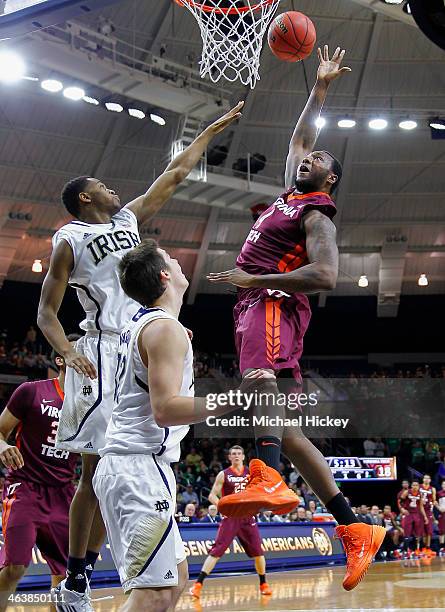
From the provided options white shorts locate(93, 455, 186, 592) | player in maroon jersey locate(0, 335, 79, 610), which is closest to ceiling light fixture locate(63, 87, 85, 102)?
player in maroon jersey locate(0, 335, 79, 610)

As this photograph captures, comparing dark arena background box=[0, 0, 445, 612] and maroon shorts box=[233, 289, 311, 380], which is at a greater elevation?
dark arena background box=[0, 0, 445, 612]

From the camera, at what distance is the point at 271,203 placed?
76.9 feet

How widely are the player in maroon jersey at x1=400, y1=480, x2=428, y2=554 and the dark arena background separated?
114 mm

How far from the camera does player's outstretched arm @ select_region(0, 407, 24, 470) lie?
5082mm

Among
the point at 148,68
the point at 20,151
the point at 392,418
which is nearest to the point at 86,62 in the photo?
the point at 148,68

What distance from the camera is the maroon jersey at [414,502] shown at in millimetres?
18344

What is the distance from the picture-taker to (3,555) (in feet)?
18.4

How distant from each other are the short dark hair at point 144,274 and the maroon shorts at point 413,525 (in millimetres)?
15879

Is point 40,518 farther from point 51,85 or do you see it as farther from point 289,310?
point 51,85

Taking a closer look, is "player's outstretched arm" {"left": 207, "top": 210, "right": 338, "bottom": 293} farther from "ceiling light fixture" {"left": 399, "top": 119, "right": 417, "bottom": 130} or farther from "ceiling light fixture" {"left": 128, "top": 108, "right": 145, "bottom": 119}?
"ceiling light fixture" {"left": 399, "top": 119, "right": 417, "bottom": 130}

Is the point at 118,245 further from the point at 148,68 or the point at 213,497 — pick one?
the point at 148,68

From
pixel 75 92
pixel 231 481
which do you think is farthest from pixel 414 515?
pixel 75 92

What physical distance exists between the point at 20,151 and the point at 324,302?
38.8 feet

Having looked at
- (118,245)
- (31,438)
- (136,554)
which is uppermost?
(118,245)
